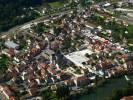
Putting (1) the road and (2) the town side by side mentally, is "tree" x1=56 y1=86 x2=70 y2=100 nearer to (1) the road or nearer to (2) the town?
(2) the town

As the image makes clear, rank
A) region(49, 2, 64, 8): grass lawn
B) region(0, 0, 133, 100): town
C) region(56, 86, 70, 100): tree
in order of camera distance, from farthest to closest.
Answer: region(49, 2, 64, 8): grass lawn, region(0, 0, 133, 100): town, region(56, 86, 70, 100): tree

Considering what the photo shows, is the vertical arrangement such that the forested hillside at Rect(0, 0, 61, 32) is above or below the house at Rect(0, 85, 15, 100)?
above

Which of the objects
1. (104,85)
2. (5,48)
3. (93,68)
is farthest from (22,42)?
(104,85)

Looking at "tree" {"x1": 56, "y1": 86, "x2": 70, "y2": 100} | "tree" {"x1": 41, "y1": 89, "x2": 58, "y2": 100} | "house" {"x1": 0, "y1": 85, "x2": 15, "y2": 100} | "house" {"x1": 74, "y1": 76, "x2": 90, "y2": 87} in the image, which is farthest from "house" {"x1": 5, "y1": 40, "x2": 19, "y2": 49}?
"tree" {"x1": 56, "y1": 86, "x2": 70, "y2": 100}

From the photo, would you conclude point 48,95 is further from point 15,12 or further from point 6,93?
point 15,12

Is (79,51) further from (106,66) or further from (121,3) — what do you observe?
(121,3)

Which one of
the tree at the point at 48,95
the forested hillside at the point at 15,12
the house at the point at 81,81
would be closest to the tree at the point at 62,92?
the tree at the point at 48,95

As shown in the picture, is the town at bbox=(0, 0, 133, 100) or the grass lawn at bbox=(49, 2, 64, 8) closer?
the town at bbox=(0, 0, 133, 100)

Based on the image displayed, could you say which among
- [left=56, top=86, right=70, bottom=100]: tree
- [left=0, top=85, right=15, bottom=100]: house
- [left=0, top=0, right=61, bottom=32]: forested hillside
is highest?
[left=0, top=0, right=61, bottom=32]: forested hillside
